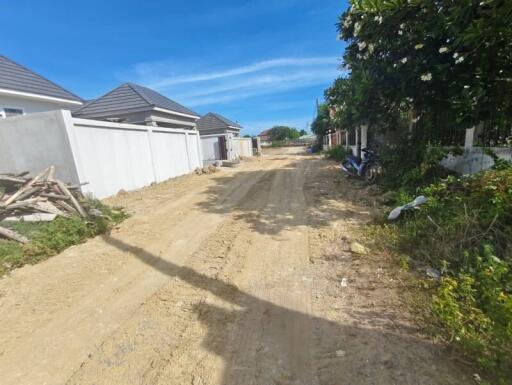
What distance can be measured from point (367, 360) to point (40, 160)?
Answer: 7665 mm

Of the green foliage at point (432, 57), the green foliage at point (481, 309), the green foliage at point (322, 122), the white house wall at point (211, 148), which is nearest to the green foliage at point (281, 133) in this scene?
the green foliage at point (322, 122)

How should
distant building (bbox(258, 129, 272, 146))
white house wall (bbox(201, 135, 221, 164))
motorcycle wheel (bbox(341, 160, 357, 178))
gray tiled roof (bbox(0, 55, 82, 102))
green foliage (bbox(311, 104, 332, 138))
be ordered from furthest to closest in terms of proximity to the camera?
distant building (bbox(258, 129, 272, 146))
green foliage (bbox(311, 104, 332, 138))
white house wall (bbox(201, 135, 221, 164))
motorcycle wheel (bbox(341, 160, 357, 178))
gray tiled roof (bbox(0, 55, 82, 102))

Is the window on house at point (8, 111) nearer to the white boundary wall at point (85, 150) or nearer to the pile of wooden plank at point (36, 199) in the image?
the white boundary wall at point (85, 150)

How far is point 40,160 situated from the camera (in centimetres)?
636

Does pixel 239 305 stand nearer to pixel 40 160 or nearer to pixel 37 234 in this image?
pixel 37 234

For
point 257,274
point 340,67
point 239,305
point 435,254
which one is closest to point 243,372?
point 239,305

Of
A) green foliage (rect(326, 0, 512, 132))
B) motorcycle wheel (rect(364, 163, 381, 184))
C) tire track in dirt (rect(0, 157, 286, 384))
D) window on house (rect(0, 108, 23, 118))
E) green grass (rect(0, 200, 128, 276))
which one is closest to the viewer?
tire track in dirt (rect(0, 157, 286, 384))

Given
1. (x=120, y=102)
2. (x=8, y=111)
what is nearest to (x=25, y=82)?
(x=8, y=111)

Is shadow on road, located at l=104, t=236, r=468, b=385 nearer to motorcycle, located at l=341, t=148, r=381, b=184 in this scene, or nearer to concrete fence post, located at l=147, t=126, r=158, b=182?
motorcycle, located at l=341, t=148, r=381, b=184

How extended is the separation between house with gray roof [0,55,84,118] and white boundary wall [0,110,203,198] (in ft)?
9.94

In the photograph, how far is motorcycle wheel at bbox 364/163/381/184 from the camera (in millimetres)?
7565

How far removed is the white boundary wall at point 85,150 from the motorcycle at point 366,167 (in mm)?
7068

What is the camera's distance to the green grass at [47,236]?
12.5ft

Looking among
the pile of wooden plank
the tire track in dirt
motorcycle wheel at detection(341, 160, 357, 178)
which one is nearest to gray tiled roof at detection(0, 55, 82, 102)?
the pile of wooden plank
